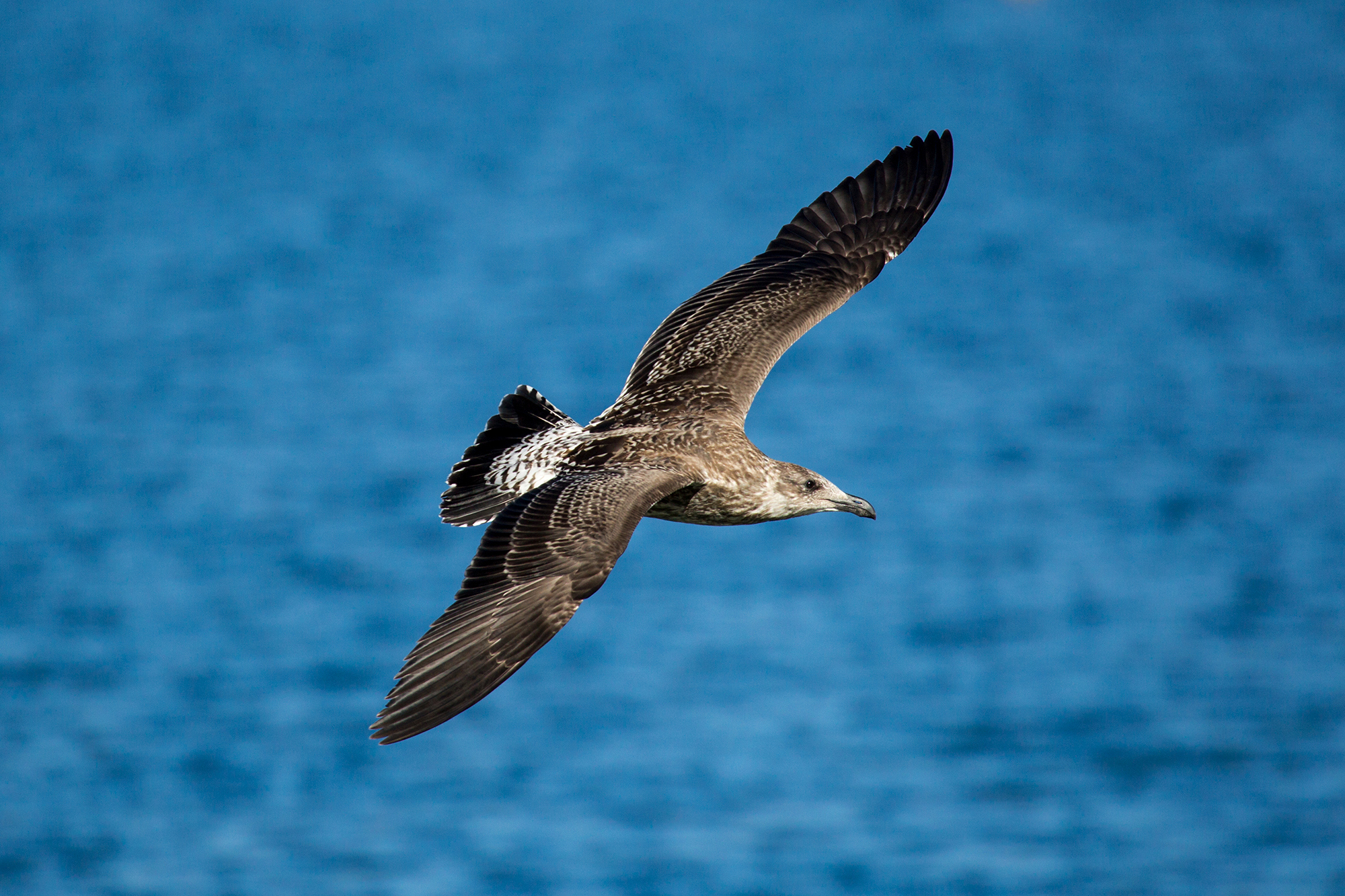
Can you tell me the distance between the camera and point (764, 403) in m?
28.7

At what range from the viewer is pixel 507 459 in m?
8.22

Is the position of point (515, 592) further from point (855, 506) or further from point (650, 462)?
point (855, 506)

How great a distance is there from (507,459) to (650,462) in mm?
990

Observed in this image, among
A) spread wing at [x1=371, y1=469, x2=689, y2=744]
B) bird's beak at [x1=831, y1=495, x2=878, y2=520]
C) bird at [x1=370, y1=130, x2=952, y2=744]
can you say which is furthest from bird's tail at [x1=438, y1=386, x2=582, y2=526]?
bird's beak at [x1=831, y1=495, x2=878, y2=520]

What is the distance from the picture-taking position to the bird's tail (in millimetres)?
7934

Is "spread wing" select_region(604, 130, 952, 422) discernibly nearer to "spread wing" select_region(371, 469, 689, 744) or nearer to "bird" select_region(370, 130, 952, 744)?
"bird" select_region(370, 130, 952, 744)

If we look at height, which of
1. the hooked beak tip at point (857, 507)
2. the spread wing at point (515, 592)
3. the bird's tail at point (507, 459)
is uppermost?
the bird's tail at point (507, 459)

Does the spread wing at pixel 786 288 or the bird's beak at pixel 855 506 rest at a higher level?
the spread wing at pixel 786 288

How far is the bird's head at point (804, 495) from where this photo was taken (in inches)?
313

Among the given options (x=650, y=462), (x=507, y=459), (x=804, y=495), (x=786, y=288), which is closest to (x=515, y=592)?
(x=650, y=462)

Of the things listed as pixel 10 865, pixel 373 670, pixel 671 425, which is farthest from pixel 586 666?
pixel 671 425

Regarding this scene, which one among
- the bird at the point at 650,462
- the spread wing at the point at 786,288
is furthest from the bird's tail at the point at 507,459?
the spread wing at the point at 786,288

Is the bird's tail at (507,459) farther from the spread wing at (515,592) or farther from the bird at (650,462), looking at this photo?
the spread wing at (515,592)

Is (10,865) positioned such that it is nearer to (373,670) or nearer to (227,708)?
(227,708)
